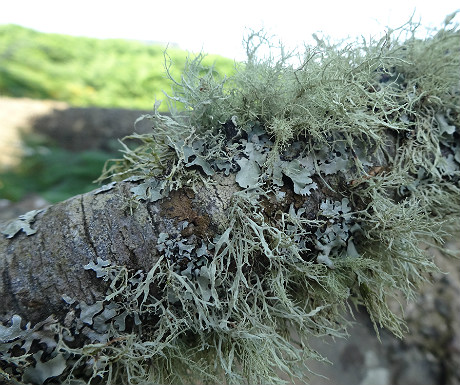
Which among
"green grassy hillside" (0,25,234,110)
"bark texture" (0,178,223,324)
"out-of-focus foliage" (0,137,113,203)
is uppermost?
"bark texture" (0,178,223,324)

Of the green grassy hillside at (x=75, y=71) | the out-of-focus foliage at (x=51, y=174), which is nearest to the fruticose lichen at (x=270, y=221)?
the out-of-focus foliage at (x=51, y=174)

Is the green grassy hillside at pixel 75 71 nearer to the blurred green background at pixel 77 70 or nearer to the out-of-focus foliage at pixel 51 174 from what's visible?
the blurred green background at pixel 77 70

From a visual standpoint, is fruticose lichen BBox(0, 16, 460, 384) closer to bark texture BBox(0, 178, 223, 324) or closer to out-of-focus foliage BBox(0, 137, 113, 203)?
bark texture BBox(0, 178, 223, 324)

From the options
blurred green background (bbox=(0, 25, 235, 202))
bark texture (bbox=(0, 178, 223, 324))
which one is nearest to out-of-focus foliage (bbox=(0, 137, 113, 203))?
blurred green background (bbox=(0, 25, 235, 202))

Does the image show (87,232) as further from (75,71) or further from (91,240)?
(75,71)

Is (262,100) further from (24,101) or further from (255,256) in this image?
(24,101)

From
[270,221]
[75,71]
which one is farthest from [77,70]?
[270,221]

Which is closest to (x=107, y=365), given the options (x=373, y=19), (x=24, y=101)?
(x=373, y=19)
